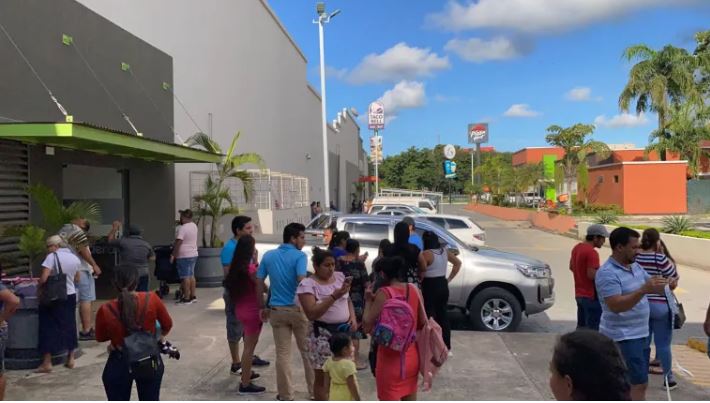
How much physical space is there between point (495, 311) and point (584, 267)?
7.54 feet

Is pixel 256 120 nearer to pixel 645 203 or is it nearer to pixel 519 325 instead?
pixel 519 325

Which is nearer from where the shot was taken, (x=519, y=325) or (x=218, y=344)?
(x=218, y=344)

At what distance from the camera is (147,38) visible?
13.5 meters

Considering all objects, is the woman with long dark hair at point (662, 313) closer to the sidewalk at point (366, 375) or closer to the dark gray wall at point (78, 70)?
the sidewalk at point (366, 375)

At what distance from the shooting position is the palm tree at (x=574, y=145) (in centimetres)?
3878

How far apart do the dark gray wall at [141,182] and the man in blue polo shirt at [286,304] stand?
572 centimetres

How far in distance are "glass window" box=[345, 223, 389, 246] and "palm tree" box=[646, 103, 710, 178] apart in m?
38.1

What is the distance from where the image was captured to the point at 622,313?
14.0 ft

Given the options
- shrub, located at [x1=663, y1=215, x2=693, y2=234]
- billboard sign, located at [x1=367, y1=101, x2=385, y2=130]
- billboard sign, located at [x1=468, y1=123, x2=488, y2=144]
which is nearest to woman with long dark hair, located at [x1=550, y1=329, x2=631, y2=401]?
shrub, located at [x1=663, y1=215, x2=693, y2=234]

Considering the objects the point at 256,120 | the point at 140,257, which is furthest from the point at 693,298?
the point at 256,120

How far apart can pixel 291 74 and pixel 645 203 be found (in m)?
24.4

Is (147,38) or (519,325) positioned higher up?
(147,38)

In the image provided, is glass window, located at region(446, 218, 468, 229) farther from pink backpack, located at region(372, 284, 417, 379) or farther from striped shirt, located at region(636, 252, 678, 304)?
pink backpack, located at region(372, 284, 417, 379)

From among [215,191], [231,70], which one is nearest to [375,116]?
[231,70]
